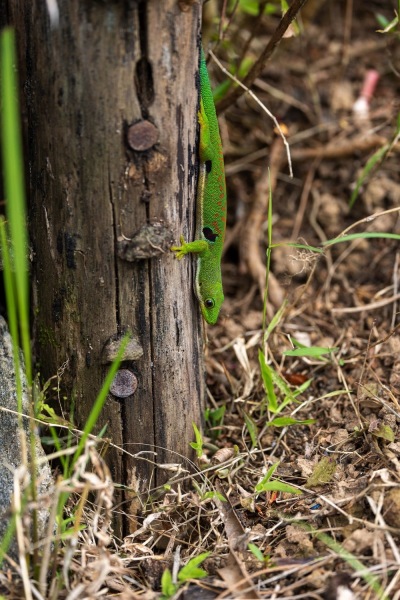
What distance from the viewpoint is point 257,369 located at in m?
3.67

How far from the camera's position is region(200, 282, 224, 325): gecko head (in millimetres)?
2941

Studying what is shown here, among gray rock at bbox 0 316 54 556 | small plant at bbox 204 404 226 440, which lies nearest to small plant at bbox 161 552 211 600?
A: gray rock at bbox 0 316 54 556

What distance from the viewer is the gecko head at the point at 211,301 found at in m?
2.94

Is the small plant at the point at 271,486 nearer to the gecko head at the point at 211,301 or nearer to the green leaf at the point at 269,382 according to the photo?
the green leaf at the point at 269,382

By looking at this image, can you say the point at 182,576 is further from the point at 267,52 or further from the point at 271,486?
the point at 267,52

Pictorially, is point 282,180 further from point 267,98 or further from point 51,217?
point 51,217

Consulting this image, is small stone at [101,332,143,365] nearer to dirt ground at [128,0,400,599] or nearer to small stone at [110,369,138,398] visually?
small stone at [110,369,138,398]

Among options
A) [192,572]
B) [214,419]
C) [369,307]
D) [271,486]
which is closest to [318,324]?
[369,307]

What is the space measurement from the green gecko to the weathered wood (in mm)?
85

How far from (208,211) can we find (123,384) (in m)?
0.91

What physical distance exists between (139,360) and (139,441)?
38 cm

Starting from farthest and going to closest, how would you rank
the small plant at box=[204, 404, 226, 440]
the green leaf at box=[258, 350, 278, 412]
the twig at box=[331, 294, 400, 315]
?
the twig at box=[331, 294, 400, 315] → the small plant at box=[204, 404, 226, 440] → the green leaf at box=[258, 350, 278, 412]

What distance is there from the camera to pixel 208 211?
3.03m

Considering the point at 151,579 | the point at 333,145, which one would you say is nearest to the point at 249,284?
the point at 333,145
